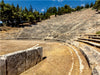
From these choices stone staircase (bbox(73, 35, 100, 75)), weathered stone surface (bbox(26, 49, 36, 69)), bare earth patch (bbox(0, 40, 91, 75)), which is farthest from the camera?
weathered stone surface (bbox(26, 49, 36, 69))

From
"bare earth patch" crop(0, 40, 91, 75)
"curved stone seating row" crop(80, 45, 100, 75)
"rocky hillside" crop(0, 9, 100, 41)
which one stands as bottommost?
"bare earth patch" crop(0, 40, 91, 75)

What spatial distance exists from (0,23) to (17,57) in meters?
42.5

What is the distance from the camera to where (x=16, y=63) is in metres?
3.80

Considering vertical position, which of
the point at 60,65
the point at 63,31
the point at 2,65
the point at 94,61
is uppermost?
the point at 63,31

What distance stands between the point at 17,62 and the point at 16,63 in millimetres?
74

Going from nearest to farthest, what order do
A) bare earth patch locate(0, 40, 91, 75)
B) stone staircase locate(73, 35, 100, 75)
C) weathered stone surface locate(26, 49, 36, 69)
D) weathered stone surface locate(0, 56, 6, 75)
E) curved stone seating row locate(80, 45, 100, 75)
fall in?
1. weathered stone surface locate(0, 56, 6, 75)
2. curved stone seating row locate(80, 45, 100, 75)
3. stone staircase locate(73, 35, 100, 75)
4. bare earth patch locate(0, 40, 91, 75)
5. weathered stone surface locate(26, 49, 36, 69)

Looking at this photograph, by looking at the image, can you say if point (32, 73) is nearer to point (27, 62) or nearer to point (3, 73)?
point (27, 62)

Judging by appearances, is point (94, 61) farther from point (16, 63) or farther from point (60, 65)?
point (16, 63)

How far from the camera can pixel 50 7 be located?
106125 millimetres

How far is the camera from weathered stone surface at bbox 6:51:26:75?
3457mm

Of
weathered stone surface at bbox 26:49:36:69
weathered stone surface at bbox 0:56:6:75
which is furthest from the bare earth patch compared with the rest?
weathered stone surface at bbox 0:56:6:75

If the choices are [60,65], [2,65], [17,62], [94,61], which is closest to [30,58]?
[17,62]

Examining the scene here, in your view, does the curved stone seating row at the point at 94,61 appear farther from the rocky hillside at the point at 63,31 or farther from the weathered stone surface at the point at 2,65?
the rocky hillside at the point at 63,31

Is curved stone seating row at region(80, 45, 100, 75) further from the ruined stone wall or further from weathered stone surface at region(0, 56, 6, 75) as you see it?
weathered stone surface at region(0, 56, 6, 75)
